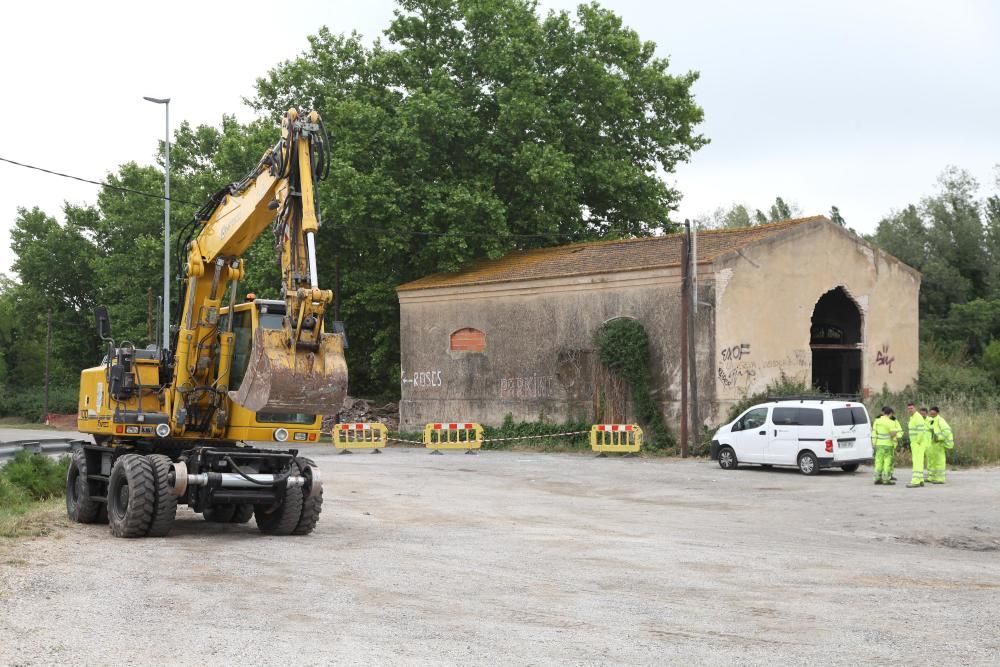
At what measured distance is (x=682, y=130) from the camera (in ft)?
161

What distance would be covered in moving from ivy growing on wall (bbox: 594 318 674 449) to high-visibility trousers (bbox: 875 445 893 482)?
10.7 meters

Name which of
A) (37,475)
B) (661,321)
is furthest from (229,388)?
(661,321)

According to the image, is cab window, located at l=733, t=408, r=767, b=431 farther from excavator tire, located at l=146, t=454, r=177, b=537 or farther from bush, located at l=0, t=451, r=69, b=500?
excavator tire, located at l=146, t=454, r=177, b=537

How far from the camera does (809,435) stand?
26.7 m

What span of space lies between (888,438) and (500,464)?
1087 cm

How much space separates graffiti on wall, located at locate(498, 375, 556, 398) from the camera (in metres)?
38.1

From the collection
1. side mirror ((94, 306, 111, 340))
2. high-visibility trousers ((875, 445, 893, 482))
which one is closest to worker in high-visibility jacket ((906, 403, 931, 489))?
high-visibility trousers ((875, 445, 893, 482))

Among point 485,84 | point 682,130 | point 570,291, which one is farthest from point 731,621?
point 682,130

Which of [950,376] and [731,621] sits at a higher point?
[950,376]

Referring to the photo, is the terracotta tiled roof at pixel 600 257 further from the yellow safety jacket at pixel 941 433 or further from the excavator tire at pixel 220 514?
the excavator tire at pixel 220 514

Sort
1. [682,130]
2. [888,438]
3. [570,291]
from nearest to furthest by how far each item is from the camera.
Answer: [888,438] → [570,291] → [682,130]

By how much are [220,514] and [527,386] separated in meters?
21.6

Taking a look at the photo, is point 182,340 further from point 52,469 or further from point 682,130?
point 682,130

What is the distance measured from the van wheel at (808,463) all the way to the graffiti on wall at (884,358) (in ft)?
40.3
